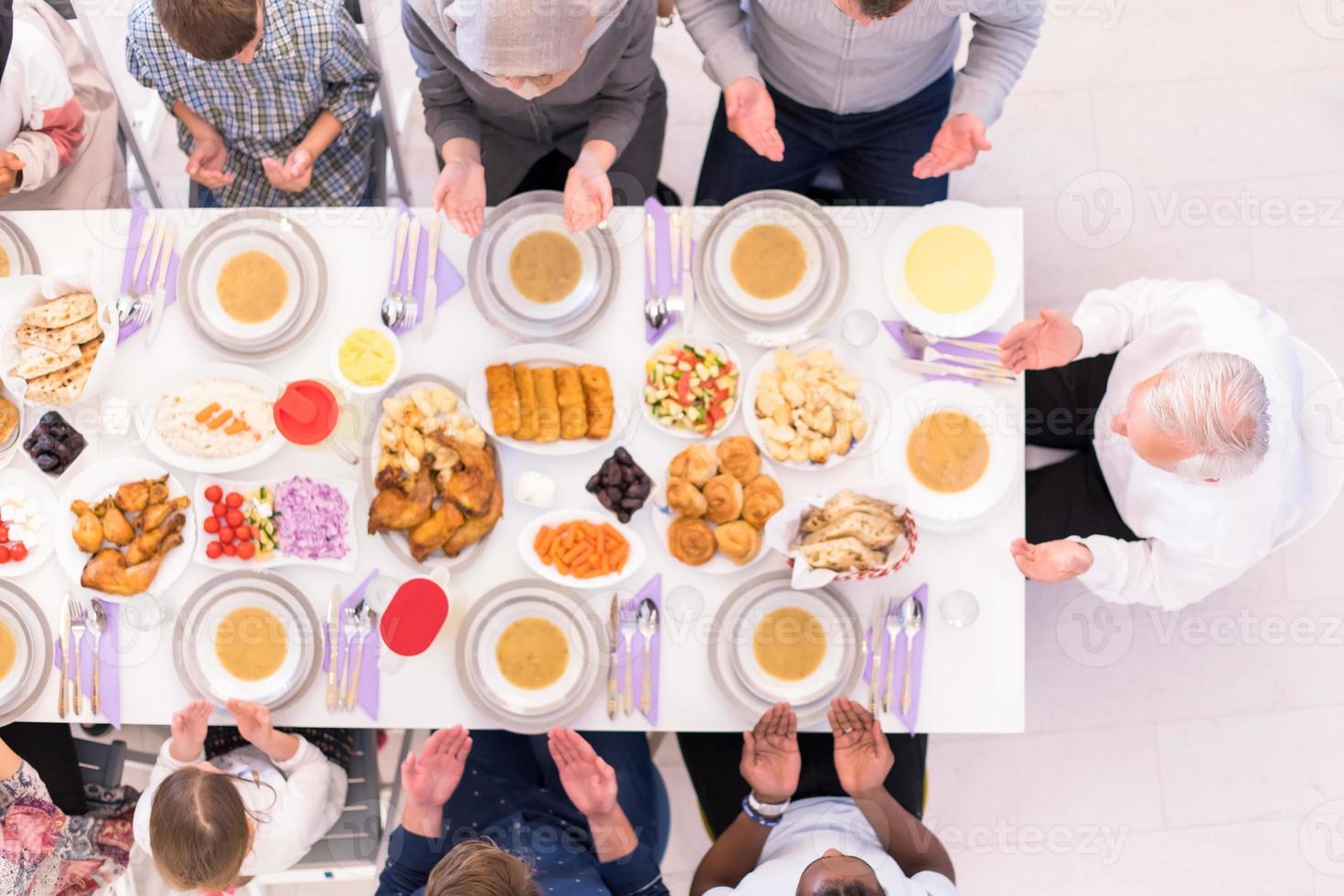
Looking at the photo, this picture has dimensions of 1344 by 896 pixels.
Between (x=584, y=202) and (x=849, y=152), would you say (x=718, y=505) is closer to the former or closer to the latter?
(x=584, y=202)

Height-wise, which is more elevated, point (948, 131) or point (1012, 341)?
point (948, 131)

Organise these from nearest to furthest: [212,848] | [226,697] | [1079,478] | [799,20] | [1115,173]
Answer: [212,848] < [226,697] < [799,20] < [1079,478] < [1115,173]

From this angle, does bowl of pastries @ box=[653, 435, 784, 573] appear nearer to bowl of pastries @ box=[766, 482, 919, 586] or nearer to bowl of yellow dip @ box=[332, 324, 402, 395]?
bowl of pastries @ box=[766, 482, 919, 586]

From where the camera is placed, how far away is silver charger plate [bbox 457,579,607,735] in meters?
2.06

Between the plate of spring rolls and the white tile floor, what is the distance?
136cm

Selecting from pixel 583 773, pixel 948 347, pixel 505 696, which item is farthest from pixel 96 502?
pixel 948 347

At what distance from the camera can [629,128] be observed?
2369 millimetres

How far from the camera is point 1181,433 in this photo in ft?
6.07

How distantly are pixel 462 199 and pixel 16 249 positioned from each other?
100cm

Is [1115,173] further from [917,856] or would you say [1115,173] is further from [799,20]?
[917,856]

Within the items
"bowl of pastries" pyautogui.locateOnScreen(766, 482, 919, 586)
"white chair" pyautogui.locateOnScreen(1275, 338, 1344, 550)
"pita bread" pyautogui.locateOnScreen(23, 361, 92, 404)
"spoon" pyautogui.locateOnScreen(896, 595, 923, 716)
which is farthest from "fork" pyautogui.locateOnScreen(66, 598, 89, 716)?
"white chair" pyautogui.locateOnScreen(1275, 338, 1344, 550)

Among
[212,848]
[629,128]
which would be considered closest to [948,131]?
[629,128]

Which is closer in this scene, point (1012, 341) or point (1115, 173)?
point (1012, 341)

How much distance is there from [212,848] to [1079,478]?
2.16 m
